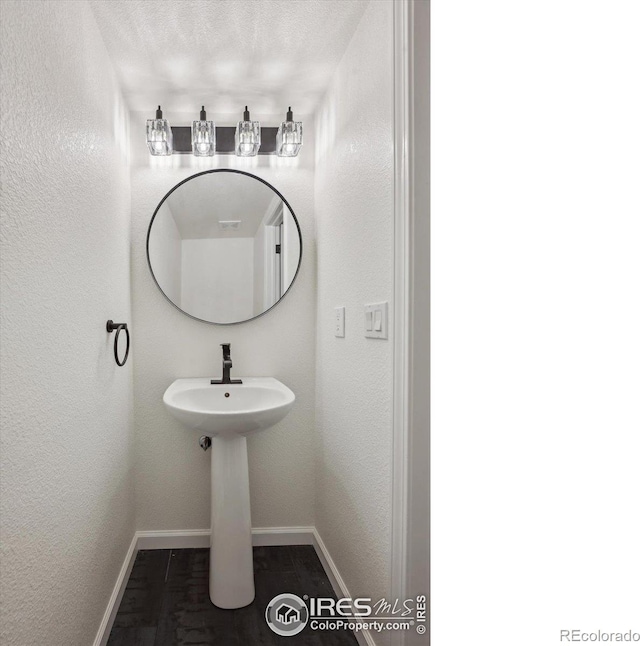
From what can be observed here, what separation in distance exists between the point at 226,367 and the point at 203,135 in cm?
106

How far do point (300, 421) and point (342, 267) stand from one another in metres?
0.89

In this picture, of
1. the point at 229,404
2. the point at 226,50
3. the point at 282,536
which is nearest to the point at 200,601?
the point at 282,536

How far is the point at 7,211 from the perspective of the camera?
0.97m

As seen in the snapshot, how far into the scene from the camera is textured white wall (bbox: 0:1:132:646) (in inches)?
39.3

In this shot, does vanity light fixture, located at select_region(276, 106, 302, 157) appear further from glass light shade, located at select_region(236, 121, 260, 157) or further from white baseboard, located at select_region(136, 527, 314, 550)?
white baseboard, located at select_region(136, 527, 314, 550)

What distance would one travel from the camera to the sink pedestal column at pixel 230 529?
6.11 ft

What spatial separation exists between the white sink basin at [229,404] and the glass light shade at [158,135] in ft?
3.55

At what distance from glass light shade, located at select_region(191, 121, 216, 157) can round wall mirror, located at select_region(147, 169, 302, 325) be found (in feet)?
0.40

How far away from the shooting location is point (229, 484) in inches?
76.6

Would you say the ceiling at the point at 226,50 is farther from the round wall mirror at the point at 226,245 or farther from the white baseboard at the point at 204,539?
the white baseboard at the point at 204,539

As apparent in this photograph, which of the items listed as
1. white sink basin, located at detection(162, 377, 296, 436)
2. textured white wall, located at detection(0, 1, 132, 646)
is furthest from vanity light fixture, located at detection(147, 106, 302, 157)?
white sink basin, located at detection(162, 377, 296, 436)

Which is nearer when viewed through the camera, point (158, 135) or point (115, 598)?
point (115, 598)

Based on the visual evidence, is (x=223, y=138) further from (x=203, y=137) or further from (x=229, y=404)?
(x=229, y=404)
